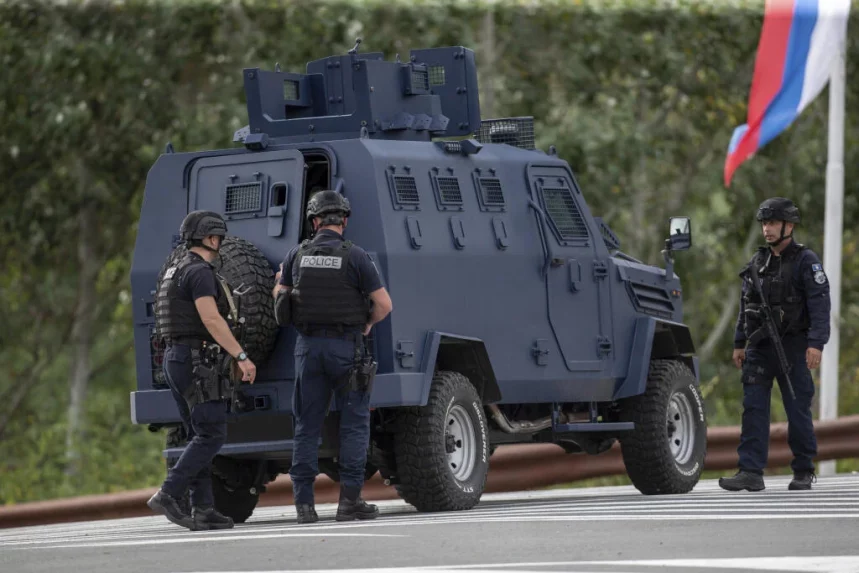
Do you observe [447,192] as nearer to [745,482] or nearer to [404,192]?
[404,192]

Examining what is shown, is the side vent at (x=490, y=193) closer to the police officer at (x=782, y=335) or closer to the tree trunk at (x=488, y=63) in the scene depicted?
the police officer at (x=782, y=335)

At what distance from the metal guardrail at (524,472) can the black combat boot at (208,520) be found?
4644mm

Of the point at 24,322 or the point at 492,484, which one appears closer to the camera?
the point at 492,484

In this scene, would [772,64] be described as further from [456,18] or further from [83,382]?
[83,382]

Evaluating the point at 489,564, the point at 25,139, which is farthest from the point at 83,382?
the point at 489,564

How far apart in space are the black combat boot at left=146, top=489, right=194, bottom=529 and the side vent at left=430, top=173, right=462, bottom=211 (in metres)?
2.67

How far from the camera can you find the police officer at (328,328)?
474 inches

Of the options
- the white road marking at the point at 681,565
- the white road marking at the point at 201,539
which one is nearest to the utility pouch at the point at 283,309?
the white road marking at the point at 201,539

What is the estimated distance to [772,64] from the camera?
814 inches

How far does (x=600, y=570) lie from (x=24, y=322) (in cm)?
1979

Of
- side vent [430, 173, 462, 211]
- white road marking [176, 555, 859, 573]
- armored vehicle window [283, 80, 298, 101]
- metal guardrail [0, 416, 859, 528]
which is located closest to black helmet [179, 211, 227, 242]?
side vent [430, 173, 462, 211]

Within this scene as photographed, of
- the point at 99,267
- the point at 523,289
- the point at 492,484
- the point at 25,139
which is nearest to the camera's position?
the point at 523,289

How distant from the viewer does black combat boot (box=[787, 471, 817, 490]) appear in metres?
14.2

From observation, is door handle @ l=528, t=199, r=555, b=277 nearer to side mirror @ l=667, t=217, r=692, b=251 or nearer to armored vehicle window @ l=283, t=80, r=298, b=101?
side mirror @ l=667, t=217, r=692, b=251
